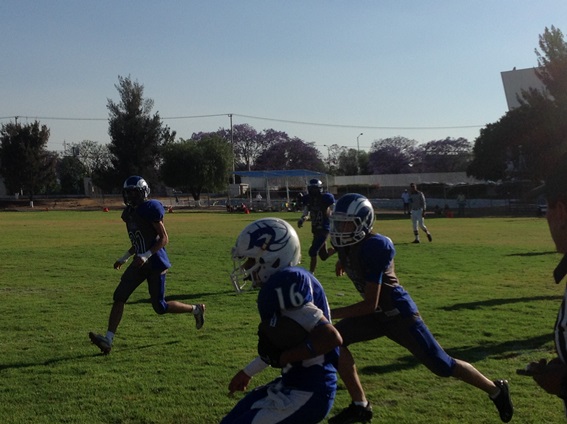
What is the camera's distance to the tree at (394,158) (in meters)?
103

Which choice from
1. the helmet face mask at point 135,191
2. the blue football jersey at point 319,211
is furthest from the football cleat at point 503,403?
the blue football jersey at point 319,211

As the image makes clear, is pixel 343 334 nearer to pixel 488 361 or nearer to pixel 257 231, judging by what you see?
pixel 257 231

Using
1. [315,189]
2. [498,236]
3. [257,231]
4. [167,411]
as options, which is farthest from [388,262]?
[498,236]

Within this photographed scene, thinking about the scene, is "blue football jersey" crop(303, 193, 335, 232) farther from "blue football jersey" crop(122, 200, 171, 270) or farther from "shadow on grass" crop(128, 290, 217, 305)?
"blue football jersey" crop(122, 200, 171, 270)

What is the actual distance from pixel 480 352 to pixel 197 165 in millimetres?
71179

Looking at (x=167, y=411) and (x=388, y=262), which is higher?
(x=388, y=262)

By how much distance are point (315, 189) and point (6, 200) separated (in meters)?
74.2

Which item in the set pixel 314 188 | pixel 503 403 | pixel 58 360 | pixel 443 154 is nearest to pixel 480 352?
pixel 503 403

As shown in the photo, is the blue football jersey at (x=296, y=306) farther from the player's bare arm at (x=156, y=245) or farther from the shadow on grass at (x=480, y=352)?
the player's bare arm at (x=156, y=245)

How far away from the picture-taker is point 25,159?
80.9 m

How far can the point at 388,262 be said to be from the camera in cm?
563

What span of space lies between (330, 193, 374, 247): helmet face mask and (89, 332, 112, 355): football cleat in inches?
162

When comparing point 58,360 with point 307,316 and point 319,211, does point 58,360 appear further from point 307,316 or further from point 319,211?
point 319,211

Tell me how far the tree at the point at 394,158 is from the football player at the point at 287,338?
98974mm
